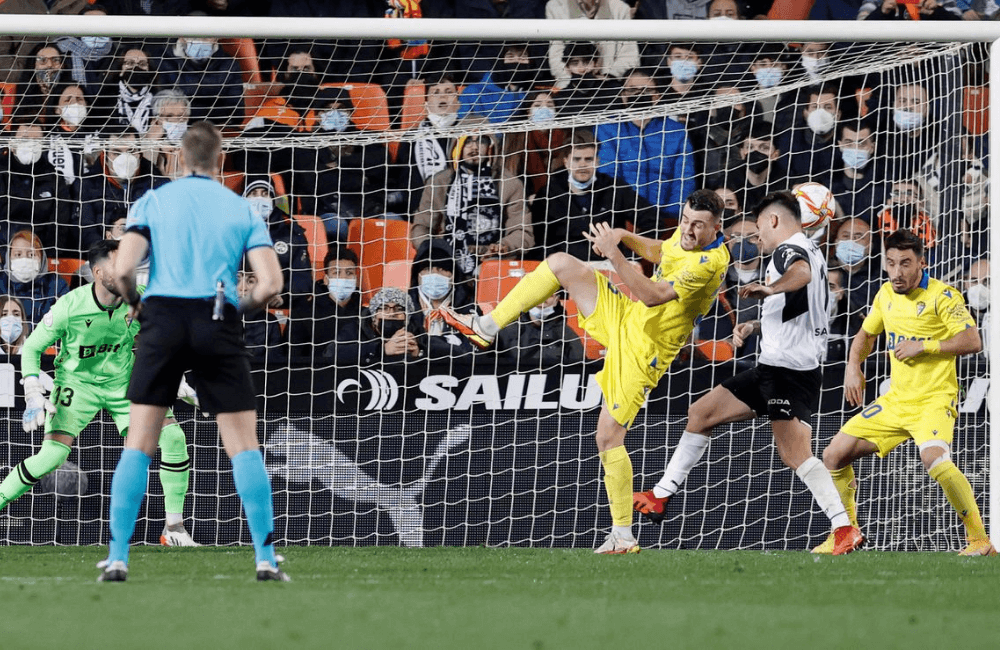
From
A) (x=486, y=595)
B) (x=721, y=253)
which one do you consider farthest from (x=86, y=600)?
(x=721, y=253)

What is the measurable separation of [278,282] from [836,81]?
571 centimetres

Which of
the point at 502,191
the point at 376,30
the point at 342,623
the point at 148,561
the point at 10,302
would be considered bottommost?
the point at 148,561

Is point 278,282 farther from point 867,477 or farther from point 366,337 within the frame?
point 867,477

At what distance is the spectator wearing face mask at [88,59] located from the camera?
30.6ft

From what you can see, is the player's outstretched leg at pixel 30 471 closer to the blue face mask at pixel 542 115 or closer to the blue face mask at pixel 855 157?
the blue face mask at pixel 542 115

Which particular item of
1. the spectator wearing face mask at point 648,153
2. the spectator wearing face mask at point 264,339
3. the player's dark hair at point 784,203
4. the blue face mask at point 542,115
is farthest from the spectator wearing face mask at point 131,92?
the player's dark hair at point 784,203

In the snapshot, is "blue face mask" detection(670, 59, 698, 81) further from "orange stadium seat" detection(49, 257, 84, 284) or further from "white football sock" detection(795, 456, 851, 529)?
"orange stadium seat" detection(49, 257, 84, 284)

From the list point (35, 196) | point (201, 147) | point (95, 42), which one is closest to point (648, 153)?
point (35, 196)

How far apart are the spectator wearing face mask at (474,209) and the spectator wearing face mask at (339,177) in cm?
36

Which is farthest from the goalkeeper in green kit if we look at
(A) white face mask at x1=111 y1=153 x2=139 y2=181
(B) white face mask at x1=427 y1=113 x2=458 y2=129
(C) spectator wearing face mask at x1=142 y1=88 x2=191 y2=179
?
(B) white face mask at x1=427 y1=113 x2=458 y2=129

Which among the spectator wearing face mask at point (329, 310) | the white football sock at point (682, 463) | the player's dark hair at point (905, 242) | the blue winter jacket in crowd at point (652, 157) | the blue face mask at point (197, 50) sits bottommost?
the white football sock at point (682, 463)

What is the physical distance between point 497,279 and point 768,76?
2.29 m

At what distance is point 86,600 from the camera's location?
4.05 meters

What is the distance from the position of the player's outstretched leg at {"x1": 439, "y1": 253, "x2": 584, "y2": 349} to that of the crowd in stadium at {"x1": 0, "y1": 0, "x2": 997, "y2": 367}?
5.27 feet
